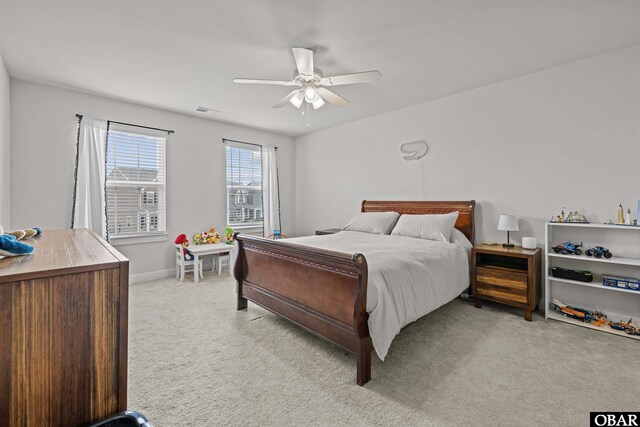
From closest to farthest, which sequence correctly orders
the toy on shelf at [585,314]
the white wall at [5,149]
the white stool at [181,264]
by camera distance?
1. the toy on shelf at [585,314]
2. the white wall at [5,149]
3. the white stool at [181,264]

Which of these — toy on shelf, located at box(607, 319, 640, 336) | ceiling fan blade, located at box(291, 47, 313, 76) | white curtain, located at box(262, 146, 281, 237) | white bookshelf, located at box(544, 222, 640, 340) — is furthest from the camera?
white curtain, located at box(262, 146, 281, 237)

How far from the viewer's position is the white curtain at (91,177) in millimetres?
3670

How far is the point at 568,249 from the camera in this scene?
288 cm

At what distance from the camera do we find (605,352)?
2307 millimetres

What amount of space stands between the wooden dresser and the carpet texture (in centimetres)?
99

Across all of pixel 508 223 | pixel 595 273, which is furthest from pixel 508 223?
pixel 595 273

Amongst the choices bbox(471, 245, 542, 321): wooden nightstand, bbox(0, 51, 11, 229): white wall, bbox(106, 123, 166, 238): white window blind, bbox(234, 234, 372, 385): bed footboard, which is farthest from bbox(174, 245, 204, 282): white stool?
bbox(471, 245, 542, 321): wooden nightstand

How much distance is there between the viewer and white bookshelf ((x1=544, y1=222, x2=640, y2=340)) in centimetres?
267

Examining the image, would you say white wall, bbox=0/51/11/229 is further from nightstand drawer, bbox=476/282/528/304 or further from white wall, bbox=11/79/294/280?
nightstand drawer, bbox=476/282/528/304

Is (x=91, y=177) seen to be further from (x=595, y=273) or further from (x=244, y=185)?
(x=595, y=273)

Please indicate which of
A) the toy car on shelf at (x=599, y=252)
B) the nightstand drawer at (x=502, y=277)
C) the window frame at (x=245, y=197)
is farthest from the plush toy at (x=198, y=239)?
the toy car on shelf at (x=599, y=252)

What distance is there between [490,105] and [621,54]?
1110 mm

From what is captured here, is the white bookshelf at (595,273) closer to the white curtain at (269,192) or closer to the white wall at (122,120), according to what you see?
the white curtain at (269,192)

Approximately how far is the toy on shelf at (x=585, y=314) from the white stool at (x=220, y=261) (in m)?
4.37
